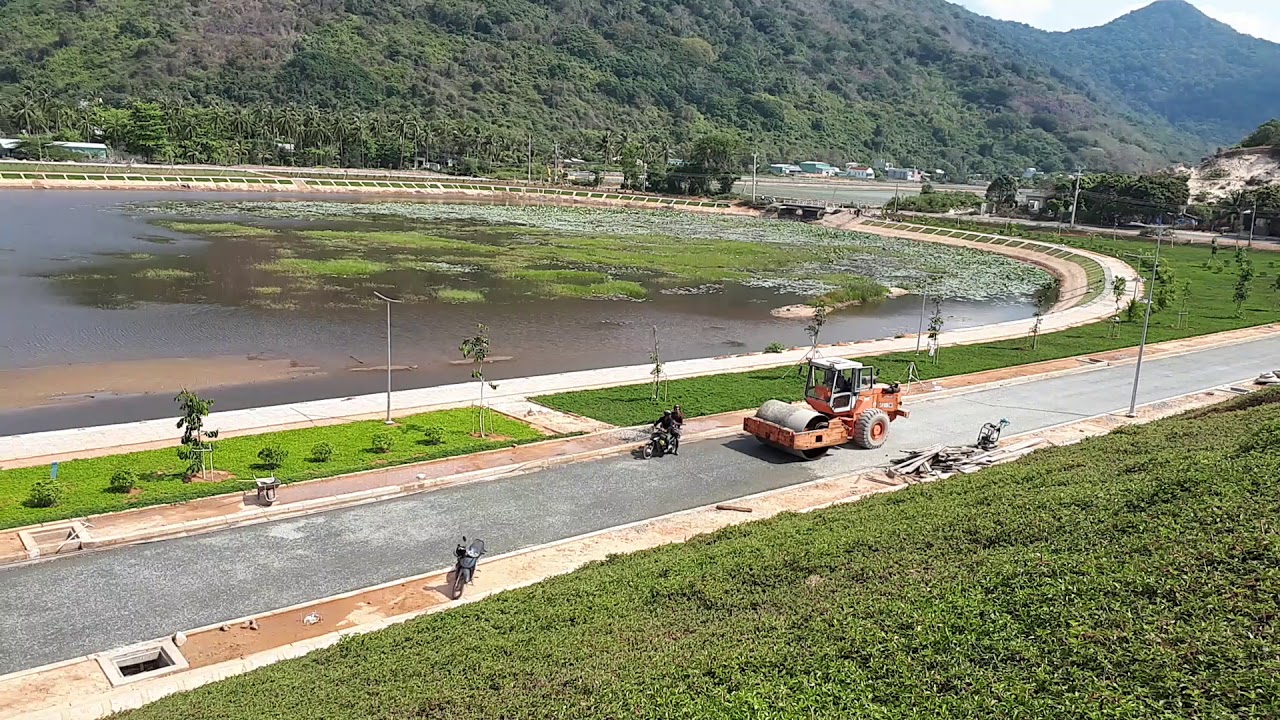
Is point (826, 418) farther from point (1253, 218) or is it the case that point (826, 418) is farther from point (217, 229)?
point (1253, 218)

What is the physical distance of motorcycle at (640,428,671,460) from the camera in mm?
23469

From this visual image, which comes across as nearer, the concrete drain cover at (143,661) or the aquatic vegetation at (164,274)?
the concrete drain cover at (143,661)

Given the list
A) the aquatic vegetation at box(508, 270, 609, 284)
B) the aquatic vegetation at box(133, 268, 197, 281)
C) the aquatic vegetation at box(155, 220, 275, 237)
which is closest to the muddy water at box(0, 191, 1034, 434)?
the aquatic vegetation at box(133, 268, 197, 281)

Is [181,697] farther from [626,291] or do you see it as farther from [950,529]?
[626,291]

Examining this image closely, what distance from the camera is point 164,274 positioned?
52.7 m

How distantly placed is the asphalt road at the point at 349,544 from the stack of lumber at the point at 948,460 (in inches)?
43.8

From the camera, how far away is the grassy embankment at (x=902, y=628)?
8789mm

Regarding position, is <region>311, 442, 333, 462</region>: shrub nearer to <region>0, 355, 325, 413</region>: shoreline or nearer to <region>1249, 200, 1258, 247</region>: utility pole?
<region>0, 355, 325, 413</region>: shoreline

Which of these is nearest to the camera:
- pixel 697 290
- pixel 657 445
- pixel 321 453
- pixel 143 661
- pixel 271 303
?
pixel 143 661

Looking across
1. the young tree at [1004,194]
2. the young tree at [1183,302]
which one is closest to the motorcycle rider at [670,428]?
the young tree at [1183,302]

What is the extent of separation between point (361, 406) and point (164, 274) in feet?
104

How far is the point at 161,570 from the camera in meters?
15.9

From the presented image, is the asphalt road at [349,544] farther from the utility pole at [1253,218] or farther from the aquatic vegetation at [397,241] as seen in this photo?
the utility pole at [1253,218]

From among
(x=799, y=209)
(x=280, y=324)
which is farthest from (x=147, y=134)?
(x=280, y=324)
